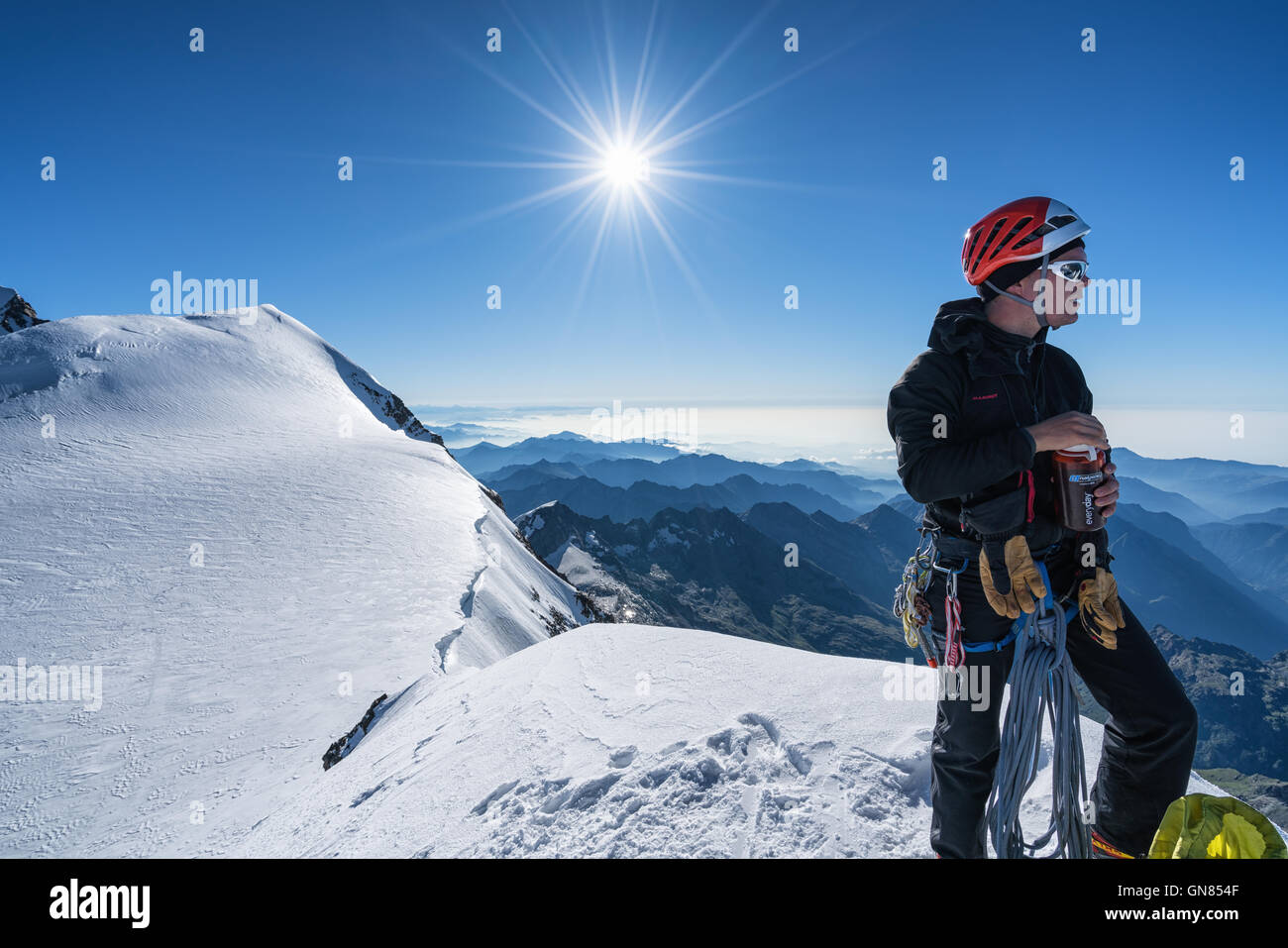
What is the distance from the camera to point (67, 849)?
38.2ft

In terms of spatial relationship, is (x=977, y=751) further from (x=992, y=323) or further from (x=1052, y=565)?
(x=992, y=323)

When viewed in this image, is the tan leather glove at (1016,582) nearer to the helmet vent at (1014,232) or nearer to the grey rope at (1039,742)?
the grey rope at (1039,742)

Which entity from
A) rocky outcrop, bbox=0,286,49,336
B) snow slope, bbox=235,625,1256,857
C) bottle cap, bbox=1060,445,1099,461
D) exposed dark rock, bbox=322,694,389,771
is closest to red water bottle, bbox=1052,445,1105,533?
bottle cap, bbox=1060,445,1099,461

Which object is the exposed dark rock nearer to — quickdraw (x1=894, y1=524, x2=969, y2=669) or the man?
quickdraw (x1=894, y1=524, x2=969, y2=669)

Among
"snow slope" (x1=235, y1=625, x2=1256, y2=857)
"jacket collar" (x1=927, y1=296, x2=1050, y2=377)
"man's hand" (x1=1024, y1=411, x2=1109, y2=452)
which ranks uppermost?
"jacket collar" (x1=927, y1=296, x2=1050, y2=377)

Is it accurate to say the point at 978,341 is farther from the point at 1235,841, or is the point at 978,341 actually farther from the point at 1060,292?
the point at 1235,841

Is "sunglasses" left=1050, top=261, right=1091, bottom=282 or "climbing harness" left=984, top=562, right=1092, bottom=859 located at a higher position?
"sunglasses" left=1050, top=261, right=1091, bottom=282

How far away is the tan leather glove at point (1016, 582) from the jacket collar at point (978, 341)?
1181 mm

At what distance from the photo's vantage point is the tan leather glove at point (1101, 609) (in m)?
3.50

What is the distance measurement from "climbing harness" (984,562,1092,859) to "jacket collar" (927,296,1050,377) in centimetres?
139

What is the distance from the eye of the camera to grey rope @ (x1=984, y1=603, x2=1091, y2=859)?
3.69m

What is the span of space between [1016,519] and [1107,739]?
158 centimetres
